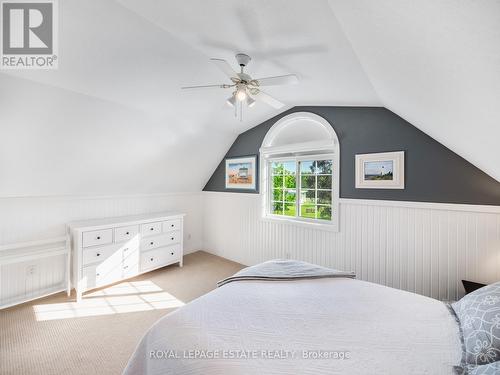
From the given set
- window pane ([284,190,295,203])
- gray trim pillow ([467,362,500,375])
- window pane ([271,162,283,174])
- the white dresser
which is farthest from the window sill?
gray trim pillow ([467,362,500,375])

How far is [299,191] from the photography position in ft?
12.1

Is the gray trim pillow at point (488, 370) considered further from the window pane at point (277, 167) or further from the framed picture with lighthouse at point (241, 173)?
the framed picture with lighthouse at point (241, 173)

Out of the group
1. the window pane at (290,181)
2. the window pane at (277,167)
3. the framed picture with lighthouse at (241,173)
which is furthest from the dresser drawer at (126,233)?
the window pane at (290,181)

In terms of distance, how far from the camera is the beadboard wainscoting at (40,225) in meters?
2.68

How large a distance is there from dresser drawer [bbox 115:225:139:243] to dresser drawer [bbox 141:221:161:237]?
103mm

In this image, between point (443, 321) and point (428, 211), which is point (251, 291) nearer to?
point (443, 321)

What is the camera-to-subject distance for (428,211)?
2.47 meters

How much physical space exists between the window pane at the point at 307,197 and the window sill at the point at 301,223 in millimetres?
316

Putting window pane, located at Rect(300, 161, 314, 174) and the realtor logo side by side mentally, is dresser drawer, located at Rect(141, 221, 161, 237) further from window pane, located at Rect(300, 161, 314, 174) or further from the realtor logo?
window pane, located at Rect(300, 161, 314, 174)

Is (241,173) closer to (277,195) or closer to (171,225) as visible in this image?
(277,195)

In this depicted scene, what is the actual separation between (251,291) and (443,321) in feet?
3.91

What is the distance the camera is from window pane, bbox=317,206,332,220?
335 centimetres

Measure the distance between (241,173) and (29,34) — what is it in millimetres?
3044

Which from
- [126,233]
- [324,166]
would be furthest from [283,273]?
[126,233]
